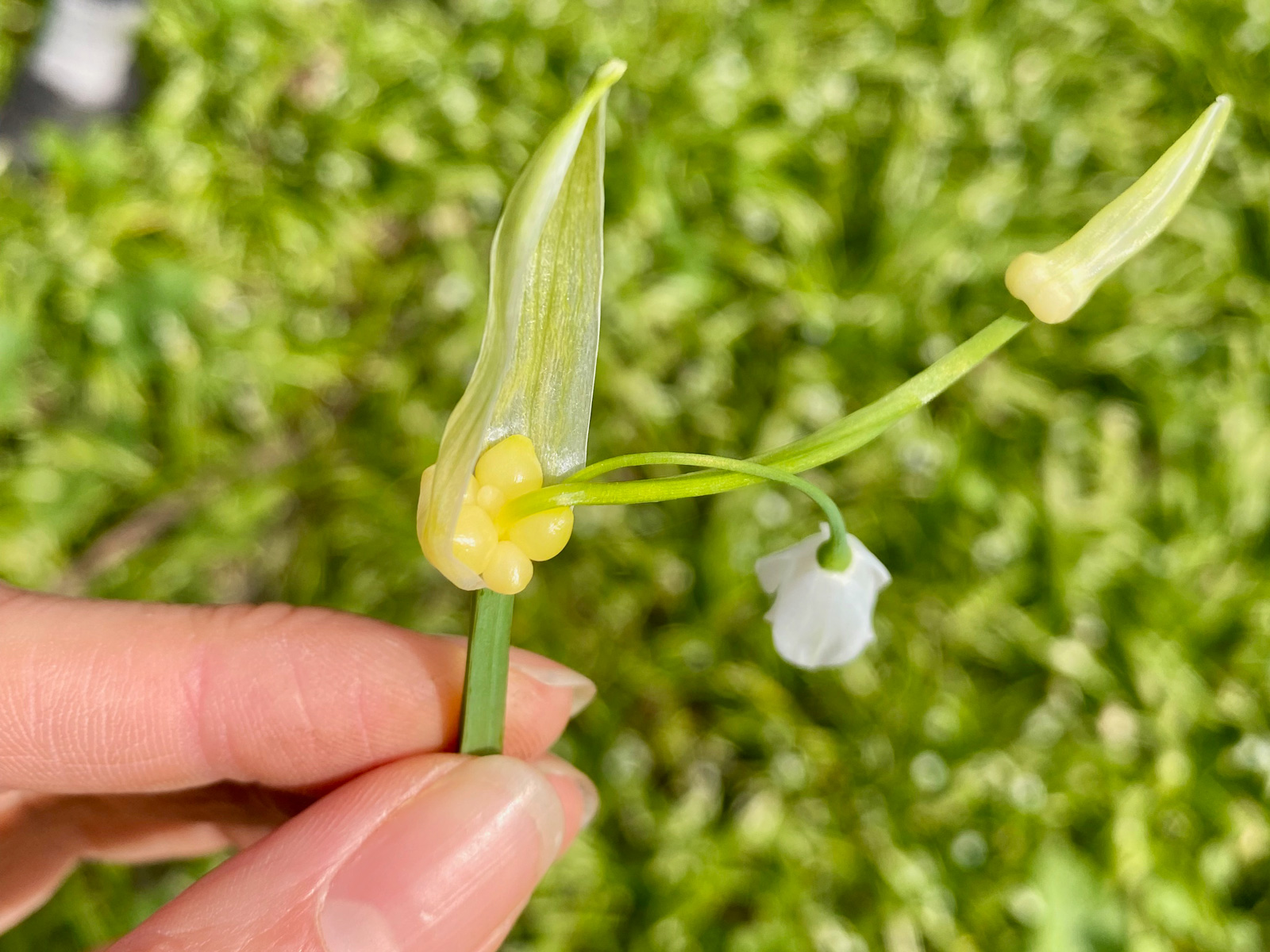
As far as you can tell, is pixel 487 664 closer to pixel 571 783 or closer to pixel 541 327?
pixel 541 327

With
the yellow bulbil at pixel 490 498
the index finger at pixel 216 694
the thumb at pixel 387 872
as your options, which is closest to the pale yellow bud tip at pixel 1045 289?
the yellow bulbil at pixel 490 498

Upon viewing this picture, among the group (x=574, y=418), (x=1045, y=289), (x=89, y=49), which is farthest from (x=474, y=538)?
(x=89, y=49)

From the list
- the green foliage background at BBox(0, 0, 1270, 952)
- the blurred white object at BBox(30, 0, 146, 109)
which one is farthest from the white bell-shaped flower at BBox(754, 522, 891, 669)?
the blurred white object at BBox(30, 0, 146, 109)

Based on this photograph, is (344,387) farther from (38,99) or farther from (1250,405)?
(1250,405)

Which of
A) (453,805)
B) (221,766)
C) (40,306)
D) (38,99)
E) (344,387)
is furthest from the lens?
(38,99)

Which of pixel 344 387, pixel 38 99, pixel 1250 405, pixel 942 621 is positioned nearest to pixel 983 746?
pixel 942 621

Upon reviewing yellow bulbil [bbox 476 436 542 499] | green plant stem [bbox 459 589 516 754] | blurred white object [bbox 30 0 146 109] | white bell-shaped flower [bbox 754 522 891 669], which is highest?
blurred white object [bbox 30 0 146 109]

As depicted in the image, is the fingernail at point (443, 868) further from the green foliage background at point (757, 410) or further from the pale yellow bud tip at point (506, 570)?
the green foliage background at point (757, 410)

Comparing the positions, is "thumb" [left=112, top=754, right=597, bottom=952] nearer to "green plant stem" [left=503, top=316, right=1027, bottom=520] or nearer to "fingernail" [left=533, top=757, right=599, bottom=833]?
"fingernail" [left=533, top=757, right=599, bottom=833]
